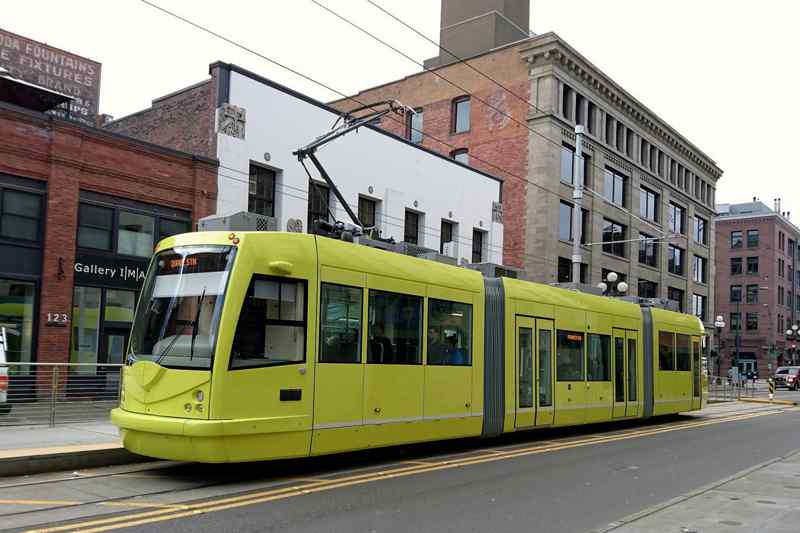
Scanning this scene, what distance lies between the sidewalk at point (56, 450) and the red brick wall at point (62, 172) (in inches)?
233

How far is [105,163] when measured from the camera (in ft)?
62.6

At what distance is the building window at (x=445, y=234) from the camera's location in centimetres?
2942

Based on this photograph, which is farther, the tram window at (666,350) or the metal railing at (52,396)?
the tram window at (666,350)

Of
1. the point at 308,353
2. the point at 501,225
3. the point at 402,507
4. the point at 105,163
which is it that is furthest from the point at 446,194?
the point at 402,507

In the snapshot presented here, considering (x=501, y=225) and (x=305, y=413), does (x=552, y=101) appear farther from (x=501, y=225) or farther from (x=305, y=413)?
(x=305, y=413)

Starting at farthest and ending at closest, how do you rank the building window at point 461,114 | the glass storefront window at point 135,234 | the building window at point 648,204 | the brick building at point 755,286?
1. the brick building at point 755,286
2. the building window at point 648,204
3. the building window at point 461,114
4. the glass storefront window at point 135,234

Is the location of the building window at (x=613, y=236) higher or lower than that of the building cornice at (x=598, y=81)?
lower

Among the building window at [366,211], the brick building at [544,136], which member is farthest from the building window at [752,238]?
the building window at [366,211]

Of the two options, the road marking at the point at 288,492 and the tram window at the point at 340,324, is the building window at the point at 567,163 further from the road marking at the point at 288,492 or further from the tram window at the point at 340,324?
the tram window at the point at 340,324

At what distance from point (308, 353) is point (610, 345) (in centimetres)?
975

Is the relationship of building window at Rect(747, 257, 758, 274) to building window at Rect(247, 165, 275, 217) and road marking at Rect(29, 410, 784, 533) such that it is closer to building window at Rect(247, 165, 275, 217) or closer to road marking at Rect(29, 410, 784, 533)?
building window at Rect(247, 165, 275, 217)

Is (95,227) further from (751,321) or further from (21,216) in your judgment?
(751,321)

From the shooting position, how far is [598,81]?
40.9 metres

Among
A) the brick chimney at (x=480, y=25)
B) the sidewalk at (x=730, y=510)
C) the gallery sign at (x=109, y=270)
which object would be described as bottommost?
the sidewalk at (x=730, y=510)
